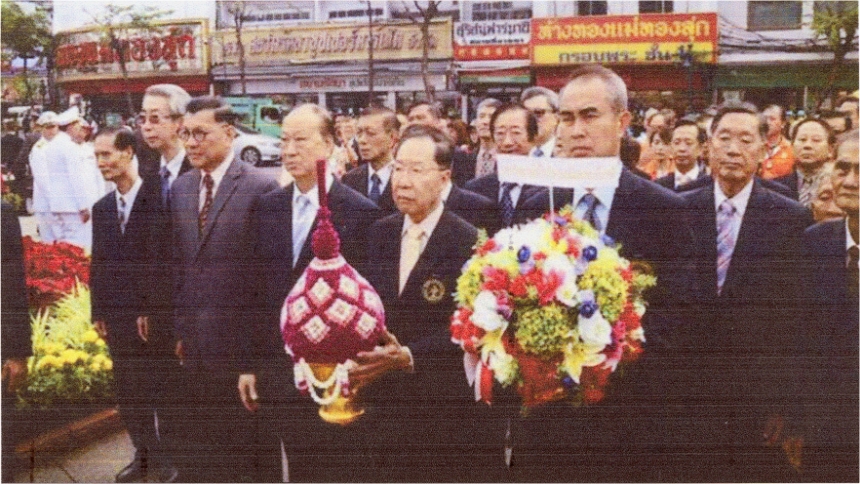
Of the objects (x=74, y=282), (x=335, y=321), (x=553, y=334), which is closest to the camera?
(x=553, y=334)

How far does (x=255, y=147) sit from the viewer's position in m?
3.83

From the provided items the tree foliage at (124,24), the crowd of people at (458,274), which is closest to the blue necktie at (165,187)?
the crowd of people at (458,274)

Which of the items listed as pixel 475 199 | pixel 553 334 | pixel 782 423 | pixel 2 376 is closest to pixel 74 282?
pixel 2 376

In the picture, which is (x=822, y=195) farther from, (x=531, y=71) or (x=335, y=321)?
(x=335, y=321)

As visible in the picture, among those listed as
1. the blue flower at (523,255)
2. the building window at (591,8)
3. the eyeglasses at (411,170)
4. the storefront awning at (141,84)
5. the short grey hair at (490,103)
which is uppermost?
the building window at (591,8)

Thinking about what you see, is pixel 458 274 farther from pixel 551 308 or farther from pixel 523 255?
pixel 551 308

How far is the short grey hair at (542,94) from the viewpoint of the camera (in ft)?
11.9

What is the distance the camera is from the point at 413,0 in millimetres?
3754

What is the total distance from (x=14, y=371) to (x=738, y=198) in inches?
115

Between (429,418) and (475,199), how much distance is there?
2.89 ft

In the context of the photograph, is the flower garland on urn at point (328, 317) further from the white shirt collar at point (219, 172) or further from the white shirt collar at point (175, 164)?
the white shirt collar at point (175, 164)

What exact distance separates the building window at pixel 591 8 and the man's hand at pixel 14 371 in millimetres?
2600

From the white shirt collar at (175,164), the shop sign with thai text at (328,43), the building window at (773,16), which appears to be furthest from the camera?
the white shirt collar at (175,164)

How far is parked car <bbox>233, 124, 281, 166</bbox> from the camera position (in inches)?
149
